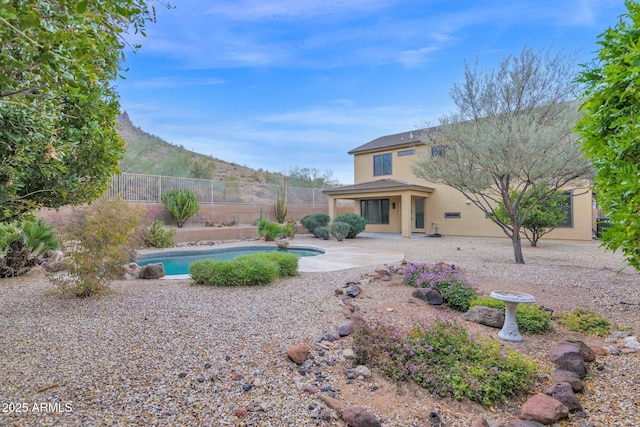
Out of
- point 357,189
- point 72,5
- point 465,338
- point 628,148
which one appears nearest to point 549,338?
point 465,338

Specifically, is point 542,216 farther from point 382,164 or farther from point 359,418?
point 359,418

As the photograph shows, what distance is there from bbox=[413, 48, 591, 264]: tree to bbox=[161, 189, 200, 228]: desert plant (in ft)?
37.9

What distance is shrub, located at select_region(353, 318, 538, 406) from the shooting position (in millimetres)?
2715

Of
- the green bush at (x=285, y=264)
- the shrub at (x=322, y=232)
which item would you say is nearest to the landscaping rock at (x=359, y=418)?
the green bush at (x=285, y=264)

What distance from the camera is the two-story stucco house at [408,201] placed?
49.4ft

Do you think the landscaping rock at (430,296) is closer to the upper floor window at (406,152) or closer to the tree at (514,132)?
the tree at (514,132)

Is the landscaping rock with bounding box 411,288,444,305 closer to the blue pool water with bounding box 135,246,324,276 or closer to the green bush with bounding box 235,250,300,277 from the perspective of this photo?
the green bush with bounding box 235,250,300,277

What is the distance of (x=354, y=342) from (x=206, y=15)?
22.9 feet

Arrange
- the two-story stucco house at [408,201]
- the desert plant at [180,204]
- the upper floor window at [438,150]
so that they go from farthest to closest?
the desert plant at [180,204], the two-story stucco house at [408,201], the upper floor window at [438,150]

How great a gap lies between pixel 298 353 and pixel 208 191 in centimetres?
1699

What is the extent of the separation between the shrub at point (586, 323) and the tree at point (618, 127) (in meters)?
1.52

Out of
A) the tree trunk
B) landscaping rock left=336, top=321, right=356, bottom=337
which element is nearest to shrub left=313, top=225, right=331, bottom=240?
the tree trunk

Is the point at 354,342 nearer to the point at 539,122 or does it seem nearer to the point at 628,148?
the point at 628,148

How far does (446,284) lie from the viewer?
5.64 meters
